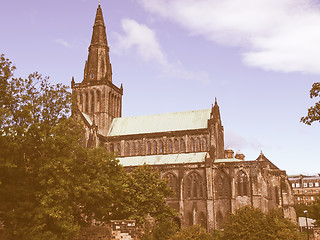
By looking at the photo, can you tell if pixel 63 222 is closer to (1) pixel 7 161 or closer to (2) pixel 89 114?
(1) pixel 7 161

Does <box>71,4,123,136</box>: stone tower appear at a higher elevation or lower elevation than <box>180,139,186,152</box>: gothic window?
higher

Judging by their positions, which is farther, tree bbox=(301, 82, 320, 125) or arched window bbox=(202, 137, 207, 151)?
arched window bbox=(202, 137, 207, 151)

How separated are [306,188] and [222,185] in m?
64.9

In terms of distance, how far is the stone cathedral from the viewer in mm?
61625

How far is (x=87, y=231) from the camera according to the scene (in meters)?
23.1

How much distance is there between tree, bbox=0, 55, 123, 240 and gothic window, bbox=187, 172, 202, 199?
118 ft

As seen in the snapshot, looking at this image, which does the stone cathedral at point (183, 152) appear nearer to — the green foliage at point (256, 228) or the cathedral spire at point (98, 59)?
the cathedral spire at point (98, 59)

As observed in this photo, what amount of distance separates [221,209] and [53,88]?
40335 millimetres

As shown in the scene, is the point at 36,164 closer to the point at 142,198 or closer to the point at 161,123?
the point at 142,198

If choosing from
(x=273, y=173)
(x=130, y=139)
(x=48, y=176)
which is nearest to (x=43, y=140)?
(x=48, y=176)

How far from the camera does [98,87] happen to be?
73688mm

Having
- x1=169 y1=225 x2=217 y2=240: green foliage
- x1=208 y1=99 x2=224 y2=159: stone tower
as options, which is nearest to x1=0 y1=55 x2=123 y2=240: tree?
x1=169 y1=225 x2=217 y2=240: green foliage

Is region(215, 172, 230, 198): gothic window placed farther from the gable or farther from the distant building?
the distant building

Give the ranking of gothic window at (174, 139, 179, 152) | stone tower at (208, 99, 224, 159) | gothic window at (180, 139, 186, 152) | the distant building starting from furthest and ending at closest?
the distant building < gothic window at (174, 139, 179, 152) < gothic window at (180, 139, 186, 152) < stone tower at (208, 99, 224, 159)
